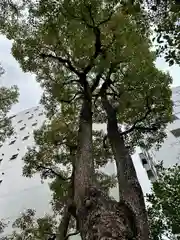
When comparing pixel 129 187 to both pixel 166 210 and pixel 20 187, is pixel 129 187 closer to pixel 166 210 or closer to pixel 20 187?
pixel 166 210

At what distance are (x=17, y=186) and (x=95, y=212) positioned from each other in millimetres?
11632

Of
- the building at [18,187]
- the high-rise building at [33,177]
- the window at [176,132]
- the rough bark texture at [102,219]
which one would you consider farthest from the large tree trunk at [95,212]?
the window at [176,132]

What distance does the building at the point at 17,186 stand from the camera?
533 inches

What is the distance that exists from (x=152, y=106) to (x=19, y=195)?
27.9 feet

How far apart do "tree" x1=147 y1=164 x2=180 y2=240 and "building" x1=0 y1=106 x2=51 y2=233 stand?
628 centimetres

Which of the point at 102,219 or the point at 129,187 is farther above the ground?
the point at 129,187

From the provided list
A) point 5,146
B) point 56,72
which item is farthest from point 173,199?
point 5,146

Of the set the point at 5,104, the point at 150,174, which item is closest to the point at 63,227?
the point at 5,104

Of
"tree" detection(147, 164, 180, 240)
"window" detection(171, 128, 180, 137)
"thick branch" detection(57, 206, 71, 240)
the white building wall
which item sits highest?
"window" detection(171, 128, 180, 137)

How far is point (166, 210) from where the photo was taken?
725 centimetres

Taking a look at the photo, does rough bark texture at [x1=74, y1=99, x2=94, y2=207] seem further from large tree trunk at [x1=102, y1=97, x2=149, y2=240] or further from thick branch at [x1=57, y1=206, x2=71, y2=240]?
thick branch at [x1=57, y1=206, x2=71, y2=240]

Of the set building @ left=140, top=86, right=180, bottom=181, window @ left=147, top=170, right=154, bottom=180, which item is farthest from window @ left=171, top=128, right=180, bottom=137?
window @ left=147, top=170, right=154, bottom=180

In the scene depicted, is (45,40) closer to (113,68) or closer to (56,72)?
(56,72)

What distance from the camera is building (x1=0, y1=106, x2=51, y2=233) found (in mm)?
13541
